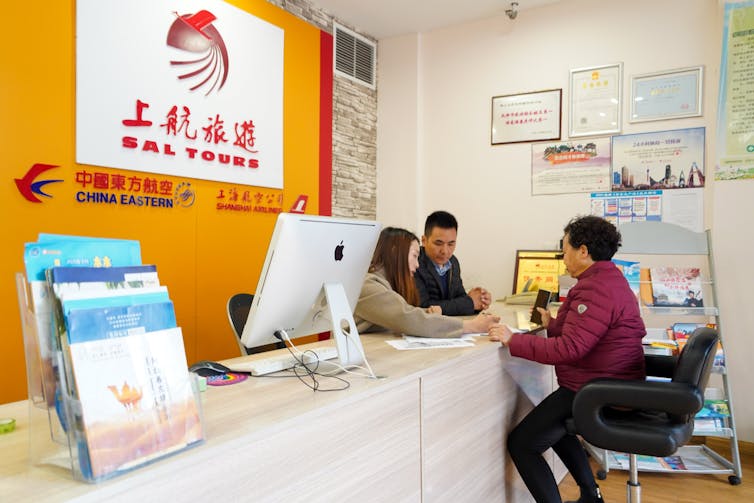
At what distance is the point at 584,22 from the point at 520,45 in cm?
48

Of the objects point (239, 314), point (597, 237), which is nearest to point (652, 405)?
point (597, 237)

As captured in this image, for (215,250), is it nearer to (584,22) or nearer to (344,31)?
(344,31)

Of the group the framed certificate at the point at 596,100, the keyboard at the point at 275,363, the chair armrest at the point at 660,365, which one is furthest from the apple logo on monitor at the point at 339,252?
the framed certificate at the point at 596,100

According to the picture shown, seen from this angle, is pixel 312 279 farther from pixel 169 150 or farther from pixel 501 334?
pixel 169 150

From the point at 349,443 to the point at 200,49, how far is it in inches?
109

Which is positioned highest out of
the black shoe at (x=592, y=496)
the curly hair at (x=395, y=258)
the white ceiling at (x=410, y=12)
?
the white ceiling at (x=410, y=12)

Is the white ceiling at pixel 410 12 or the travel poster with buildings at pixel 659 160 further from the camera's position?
the white ceiling at pixel 410 12

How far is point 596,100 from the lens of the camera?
13.4 ft

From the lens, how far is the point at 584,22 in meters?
4.16

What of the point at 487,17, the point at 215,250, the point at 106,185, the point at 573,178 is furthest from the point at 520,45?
the point at 106,185

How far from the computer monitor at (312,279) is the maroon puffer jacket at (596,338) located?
74 centimetres

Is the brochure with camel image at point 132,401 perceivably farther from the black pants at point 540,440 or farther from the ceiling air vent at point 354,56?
the ceiling air vent at point 354,56

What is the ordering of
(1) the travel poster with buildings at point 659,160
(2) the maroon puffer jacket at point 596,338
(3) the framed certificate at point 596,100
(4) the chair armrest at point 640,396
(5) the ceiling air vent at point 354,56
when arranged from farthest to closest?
(5) the ceiling air vent at point 354,56
(3) the framed certificate at point 596,100
(1) the travel poster with buildings at point 659,160
(2) the maroon puffer jacket at point 596,338
(4) the chair armrest at point 640,396

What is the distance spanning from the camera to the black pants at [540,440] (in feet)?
7.09
